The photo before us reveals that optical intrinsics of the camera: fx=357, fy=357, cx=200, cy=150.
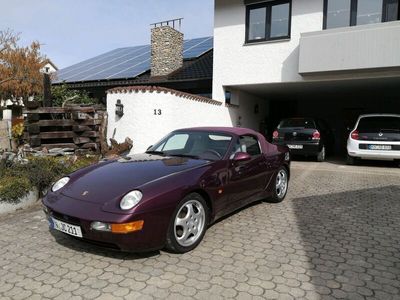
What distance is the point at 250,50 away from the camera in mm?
12633

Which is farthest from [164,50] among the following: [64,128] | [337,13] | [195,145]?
[195,145]

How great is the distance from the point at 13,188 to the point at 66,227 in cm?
237

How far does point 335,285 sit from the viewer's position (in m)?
3.07

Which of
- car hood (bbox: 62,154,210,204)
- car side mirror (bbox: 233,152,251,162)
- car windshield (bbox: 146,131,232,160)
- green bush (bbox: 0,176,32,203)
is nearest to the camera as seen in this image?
car hood (bbox: 62,154,210,204)

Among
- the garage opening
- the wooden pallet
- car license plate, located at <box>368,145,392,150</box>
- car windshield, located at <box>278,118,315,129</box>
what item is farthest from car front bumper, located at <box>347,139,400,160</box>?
the wooden pallet

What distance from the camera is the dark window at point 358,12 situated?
10812mm

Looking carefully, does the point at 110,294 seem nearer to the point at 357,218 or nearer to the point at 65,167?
the point at 357,218

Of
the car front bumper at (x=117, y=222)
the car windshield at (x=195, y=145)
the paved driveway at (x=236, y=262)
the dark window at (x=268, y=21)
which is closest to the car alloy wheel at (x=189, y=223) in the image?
the paved driveway at (x=236, y=262)

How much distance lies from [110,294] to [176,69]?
1524cm

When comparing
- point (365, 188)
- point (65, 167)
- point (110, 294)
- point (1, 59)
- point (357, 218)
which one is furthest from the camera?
point (1, 59)

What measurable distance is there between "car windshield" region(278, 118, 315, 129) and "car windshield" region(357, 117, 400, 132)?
1.55 metres

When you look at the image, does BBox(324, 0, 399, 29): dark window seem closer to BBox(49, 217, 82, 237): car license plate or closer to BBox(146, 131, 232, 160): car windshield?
BBox(146, 131, 232, 160): car windshield

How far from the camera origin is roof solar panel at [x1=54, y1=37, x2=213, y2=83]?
18.0 m

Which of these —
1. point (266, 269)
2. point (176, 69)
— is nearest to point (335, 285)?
point (266, 269)
